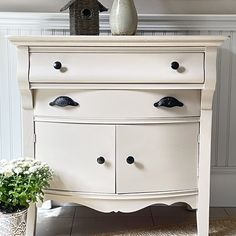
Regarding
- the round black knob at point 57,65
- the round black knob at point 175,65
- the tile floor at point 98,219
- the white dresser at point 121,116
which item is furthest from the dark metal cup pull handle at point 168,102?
the tile floor at point 98,219

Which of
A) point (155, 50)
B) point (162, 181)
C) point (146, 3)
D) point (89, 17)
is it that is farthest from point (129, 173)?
point (146, 3)

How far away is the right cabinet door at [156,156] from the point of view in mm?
1573

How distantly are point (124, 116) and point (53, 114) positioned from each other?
0.28 meters

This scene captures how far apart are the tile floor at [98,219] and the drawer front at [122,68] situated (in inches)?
27.1

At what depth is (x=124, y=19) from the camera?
1624mm

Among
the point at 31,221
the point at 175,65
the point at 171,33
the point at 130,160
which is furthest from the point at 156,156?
the point at 171,33

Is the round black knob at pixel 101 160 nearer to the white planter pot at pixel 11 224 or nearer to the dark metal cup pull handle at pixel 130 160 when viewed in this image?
the dark metal cup pull handle at pixel 130 160

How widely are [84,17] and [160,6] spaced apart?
477 mm

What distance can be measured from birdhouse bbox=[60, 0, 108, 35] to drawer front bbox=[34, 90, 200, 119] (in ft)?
0.96

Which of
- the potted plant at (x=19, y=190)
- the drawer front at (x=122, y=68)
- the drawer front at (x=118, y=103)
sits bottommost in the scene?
the potted plant at (x=19, y=190)

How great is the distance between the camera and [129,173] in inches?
62.5

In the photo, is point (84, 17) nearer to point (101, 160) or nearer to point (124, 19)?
point (124, 19)

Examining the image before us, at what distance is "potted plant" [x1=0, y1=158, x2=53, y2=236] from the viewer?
1.51 m

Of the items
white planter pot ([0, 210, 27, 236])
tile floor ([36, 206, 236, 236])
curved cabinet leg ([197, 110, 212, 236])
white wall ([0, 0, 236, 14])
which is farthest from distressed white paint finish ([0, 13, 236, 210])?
white planter pot ([0, 210, 27, 236])
